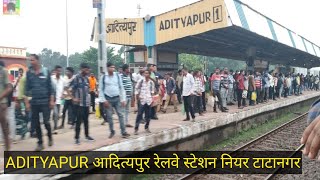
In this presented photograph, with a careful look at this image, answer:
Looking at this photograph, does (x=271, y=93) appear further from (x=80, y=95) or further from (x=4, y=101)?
(x=4, y=101)

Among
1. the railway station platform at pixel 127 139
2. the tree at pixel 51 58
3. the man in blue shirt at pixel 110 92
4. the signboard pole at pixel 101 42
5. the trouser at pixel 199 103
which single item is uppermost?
the tree at pixel 51 58

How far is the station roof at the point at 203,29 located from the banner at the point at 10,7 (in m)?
6.34

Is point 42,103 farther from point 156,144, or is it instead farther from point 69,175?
point 156,144

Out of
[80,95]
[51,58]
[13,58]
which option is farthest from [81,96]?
[51,58]

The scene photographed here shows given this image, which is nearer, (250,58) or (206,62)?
(250,58)

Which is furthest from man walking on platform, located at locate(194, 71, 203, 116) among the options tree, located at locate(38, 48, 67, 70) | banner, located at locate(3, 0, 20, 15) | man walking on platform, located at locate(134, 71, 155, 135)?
tree, located at locate(38, 48, 67, 70)

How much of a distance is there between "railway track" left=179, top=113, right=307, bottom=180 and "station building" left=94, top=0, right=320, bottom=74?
441 centimetres

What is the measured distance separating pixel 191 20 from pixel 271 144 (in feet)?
23.0

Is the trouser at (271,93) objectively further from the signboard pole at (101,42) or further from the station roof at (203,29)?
the signboard pole at (101,42)

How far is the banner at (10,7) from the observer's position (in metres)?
12.6

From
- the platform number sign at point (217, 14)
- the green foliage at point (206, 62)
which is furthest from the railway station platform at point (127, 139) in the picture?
the green foliage at point (206, 62)

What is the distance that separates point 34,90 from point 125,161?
2.20 metres

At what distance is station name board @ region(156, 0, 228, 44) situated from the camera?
14.1 meters

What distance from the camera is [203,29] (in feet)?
48.7
